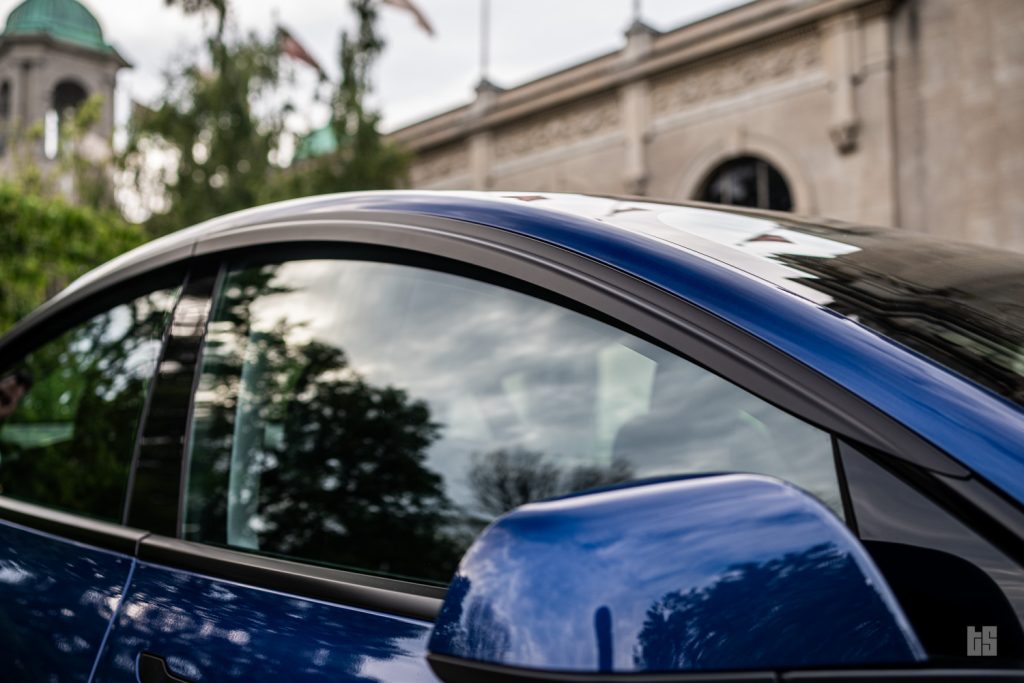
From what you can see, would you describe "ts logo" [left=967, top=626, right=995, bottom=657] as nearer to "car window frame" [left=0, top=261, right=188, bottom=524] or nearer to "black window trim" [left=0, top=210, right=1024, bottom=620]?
"black window trim" [left=0, top=210, right=1024, bottom=620]

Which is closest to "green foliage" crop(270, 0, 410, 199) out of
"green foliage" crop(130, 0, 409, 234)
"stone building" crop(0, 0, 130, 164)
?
"green foliage" crop(130, 0, 409, 234)

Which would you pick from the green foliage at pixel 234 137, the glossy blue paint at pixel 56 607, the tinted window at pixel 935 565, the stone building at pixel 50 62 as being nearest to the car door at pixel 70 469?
the glossy blue paint at pixel 56 607

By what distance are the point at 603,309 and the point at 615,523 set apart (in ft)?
1.07

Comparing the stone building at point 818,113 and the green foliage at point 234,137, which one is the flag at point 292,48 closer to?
the green foliage at point 234,137

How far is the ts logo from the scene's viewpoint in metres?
0.70

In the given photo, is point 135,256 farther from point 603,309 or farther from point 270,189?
point 270,189

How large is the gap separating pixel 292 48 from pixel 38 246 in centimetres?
854

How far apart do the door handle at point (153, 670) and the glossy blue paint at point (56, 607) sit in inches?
3.8

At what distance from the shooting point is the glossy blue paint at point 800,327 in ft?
2.35

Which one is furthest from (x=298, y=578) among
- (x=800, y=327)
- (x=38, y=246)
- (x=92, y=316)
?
(x=38, y=246)

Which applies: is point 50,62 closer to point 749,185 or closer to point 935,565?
point 749,185

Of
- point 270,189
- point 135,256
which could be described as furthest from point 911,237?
point 270,189

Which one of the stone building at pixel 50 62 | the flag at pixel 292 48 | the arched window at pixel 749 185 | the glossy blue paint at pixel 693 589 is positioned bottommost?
the glossy blue paint at pixel 693 589

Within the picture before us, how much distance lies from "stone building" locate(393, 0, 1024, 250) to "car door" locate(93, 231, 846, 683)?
51.5 feet
